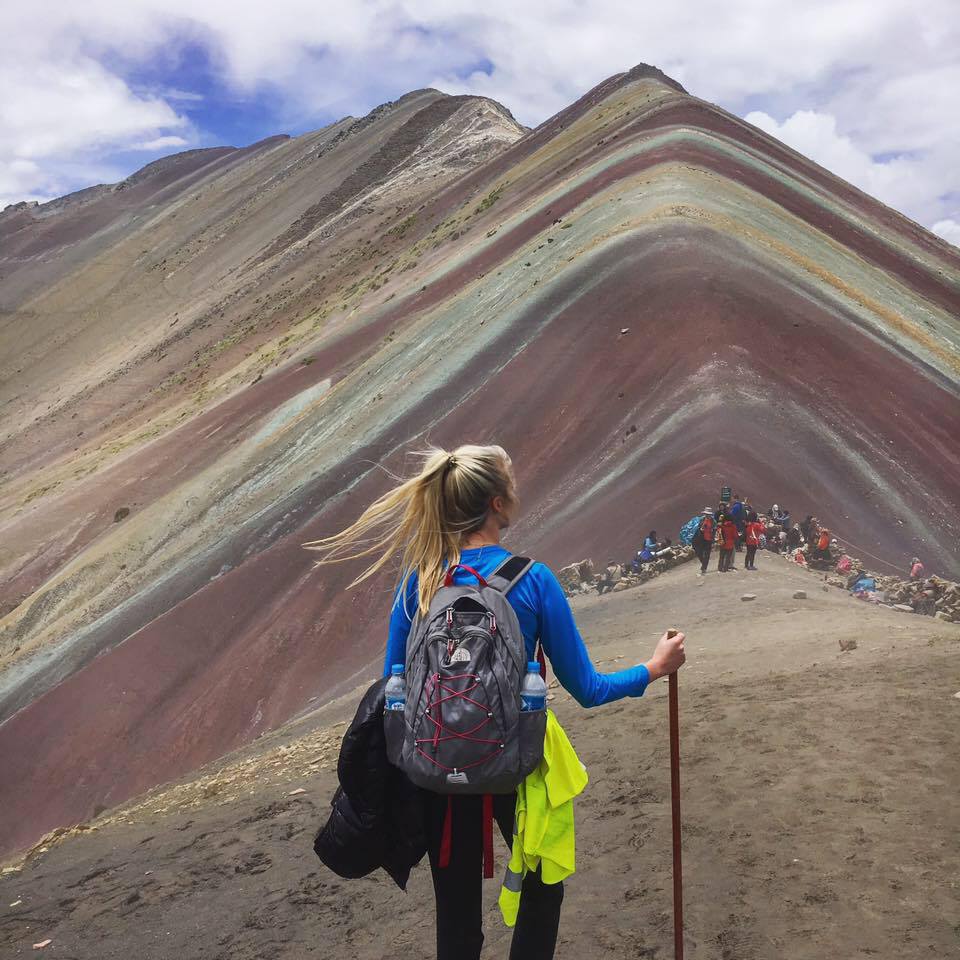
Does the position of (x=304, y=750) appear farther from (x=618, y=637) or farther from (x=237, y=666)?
(x=237, y=666)

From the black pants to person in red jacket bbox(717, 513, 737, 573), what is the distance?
32.6 feet

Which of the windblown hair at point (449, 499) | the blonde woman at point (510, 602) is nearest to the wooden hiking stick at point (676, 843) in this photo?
the blonde woman at point (510, 602)

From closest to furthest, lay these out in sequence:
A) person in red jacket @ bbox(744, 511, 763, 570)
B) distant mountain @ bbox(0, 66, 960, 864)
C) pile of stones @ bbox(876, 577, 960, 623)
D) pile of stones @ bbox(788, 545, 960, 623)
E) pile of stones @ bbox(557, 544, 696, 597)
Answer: pile of stones @ bbox(876, 577, 960, 623) < pile of stones @ bbox(788, 545, 960, 623) < person in red jacket @ bbox(744, 511, 763, 570) < pile of stones @ bbox(557, 544, 696, 597) < distant mountain @ bbox(0, 66, 960, 864)

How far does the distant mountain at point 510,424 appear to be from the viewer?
16797mm

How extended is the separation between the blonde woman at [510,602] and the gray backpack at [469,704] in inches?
5.1

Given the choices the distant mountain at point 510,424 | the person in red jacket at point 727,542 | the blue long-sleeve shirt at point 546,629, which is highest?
the distant mountain at point 510,424

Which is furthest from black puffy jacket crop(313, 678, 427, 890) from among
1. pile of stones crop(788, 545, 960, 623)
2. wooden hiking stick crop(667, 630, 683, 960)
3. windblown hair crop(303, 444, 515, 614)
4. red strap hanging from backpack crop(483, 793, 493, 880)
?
pile of stones crop(788, 545, 960, 623)

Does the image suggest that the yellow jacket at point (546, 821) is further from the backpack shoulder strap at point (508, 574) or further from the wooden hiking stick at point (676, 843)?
the wooden hiking stick at point (676, 843)

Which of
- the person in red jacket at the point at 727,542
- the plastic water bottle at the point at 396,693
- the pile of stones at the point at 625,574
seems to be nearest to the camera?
the plastic water bottle at the point at 396,693

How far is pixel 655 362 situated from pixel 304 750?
39.1 feet

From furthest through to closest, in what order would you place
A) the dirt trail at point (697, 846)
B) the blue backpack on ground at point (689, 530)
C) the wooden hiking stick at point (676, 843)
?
the blue backpack on ground at point (689, 530) < the dirt trail at point (697, 846) < the wooden hiking stick at point (676, 843)

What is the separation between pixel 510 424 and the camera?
823 inches

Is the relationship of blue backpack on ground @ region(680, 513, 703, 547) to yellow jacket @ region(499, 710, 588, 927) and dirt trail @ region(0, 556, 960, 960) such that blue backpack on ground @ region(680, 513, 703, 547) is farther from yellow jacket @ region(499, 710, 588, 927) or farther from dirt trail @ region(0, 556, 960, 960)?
yellow jacket @ region(499, 710, 588, 927)

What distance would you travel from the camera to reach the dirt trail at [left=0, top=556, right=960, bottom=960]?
4.47 metres
